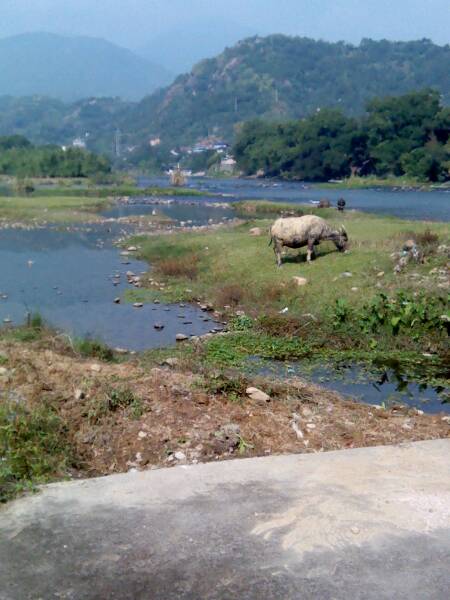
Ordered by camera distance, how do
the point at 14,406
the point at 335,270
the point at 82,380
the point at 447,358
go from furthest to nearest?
the point at 335,270, the point at 447,358, the point at 82,380, the point at 14,406

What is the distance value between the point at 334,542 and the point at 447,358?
898 cm

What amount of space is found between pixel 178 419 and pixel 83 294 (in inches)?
531

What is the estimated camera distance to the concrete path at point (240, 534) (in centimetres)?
522

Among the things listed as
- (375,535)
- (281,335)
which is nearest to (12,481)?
(375,535)

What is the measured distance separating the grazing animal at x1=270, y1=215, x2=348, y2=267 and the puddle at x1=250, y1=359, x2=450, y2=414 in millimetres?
7284

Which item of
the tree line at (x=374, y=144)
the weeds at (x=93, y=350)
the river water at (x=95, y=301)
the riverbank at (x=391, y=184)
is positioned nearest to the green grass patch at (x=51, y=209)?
the river water at (x=95, y=301)

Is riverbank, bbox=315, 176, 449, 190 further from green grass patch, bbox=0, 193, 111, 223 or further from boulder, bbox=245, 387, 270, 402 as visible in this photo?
boulder, bbox=245, 387, 270, 402

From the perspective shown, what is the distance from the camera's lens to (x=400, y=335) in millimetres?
14977

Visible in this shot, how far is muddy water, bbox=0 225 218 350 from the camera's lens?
670 inches

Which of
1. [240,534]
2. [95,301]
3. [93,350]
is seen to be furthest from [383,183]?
[240,534]

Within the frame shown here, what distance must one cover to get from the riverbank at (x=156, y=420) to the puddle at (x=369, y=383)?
1418 millimetres

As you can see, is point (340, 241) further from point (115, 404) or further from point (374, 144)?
point (374, 144)

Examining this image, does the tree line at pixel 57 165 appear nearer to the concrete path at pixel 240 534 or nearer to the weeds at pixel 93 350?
the weeds at pixel 93 350

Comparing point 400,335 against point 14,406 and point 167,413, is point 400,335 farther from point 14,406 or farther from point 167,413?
point 14,406
